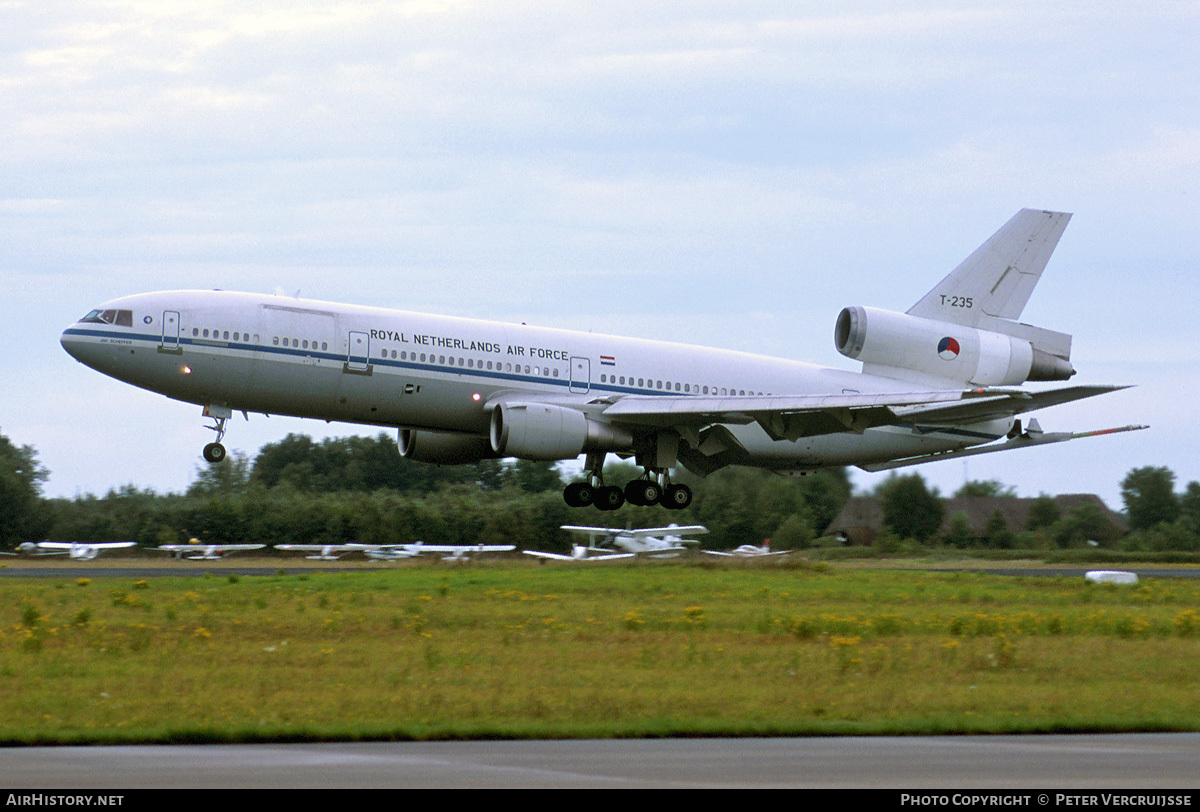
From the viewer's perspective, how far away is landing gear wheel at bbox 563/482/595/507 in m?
38.1

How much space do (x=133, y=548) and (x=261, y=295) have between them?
18.6 m

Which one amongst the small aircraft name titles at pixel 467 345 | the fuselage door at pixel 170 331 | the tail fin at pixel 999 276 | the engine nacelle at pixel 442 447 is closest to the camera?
the fuselage door at pixel 170 331

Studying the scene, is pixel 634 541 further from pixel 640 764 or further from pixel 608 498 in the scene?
pixel 640 764

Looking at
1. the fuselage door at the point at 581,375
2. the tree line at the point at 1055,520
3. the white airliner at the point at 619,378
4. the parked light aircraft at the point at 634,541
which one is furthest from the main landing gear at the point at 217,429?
the tree line at the point at 1055,520

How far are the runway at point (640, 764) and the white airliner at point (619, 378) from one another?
20454 millimetres

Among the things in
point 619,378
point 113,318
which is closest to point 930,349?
point 619,378

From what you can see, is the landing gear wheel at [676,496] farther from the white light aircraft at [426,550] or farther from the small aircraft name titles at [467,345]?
the white light aircraft at [426,550]

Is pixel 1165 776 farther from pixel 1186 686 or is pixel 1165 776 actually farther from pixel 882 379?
pixel 882 379

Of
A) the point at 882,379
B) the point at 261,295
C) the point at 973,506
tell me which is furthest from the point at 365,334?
the point at 973,506

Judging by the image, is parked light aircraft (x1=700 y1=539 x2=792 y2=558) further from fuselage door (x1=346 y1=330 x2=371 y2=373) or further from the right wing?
fuselage door (x1=346 y1=330 x2=371 y2=373)

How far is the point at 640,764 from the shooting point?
12.0 m

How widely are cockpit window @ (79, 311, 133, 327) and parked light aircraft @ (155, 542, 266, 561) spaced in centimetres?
1527

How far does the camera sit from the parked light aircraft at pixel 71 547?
4856 cm

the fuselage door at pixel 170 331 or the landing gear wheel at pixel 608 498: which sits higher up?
the fuselage door at pixel 170 331
